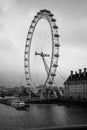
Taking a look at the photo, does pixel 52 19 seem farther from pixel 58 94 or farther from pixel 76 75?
pixel 58 94

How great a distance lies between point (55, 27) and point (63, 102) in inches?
684

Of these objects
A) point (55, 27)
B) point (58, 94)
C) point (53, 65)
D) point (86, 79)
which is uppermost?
point (55, 27)

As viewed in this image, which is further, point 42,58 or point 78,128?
point 42,58

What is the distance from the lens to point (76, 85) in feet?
152

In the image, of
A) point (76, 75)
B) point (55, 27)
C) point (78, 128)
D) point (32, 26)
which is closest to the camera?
point (78, 128)

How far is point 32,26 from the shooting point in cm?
3359

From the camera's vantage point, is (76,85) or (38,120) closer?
(38,120)

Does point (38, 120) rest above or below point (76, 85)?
above

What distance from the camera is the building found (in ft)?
146

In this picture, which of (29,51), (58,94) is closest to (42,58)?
(29,51)

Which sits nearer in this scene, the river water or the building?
the river water

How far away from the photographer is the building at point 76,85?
44.4 m

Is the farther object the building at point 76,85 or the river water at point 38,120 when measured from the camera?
the building at point 76,85

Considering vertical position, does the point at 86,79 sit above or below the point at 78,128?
below
